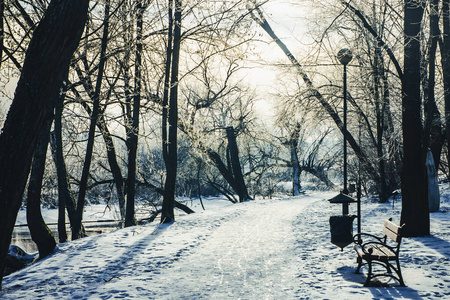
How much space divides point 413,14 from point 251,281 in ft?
23.9

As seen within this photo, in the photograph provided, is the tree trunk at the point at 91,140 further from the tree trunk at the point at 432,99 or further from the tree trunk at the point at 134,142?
the tree trunk at the point at 432,99

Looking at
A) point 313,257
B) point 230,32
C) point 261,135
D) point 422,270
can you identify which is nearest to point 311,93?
point 230,32

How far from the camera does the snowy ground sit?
18.2ft

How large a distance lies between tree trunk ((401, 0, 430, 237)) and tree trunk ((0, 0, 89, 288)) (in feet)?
24.7

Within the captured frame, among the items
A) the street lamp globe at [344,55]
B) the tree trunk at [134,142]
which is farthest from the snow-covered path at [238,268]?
the street lamp globe at [344,55]

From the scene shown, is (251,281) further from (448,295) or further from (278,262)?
(448,295)

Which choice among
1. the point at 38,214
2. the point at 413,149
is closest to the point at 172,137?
the point at 38,214

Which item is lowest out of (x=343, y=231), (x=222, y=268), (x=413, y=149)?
(x=222, y=268)

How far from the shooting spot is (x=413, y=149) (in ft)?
29.2

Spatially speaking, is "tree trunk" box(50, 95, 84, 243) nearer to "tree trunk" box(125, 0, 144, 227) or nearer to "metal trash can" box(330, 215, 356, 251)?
"tree trunk" box(125, 0, 144, 227)

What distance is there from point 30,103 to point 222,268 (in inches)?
172

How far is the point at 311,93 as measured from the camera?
16.6 metres

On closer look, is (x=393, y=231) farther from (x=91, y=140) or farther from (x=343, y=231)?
(x=91, y=140)

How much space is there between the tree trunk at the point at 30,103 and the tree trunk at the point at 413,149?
754cm
